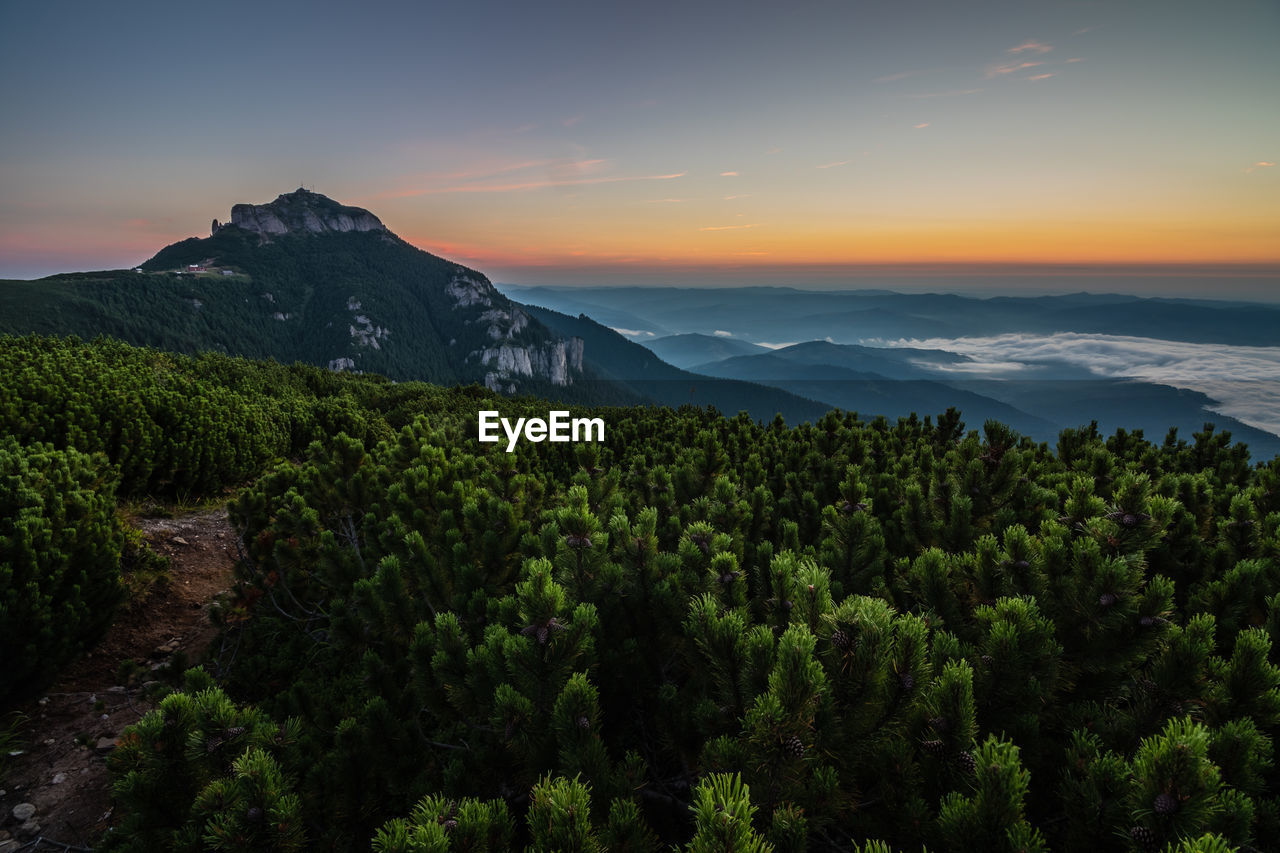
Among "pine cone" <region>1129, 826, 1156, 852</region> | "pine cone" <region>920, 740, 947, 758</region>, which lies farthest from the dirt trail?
"pine cone" <region>1129, 826, 1156, 852</region>

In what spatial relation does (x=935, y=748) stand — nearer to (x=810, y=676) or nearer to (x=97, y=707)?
(x=810, y=676)

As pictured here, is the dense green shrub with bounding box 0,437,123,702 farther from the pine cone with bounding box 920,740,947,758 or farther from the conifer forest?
the pine cone with bounding box 920,740,947,758

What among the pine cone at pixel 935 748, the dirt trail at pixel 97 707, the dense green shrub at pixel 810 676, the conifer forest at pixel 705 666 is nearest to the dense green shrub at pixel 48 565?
the conifer forest at pixel 705 666

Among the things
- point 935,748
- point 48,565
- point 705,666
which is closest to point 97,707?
point 48,565

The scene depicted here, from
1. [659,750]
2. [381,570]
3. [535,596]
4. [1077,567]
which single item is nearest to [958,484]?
[1077,567]

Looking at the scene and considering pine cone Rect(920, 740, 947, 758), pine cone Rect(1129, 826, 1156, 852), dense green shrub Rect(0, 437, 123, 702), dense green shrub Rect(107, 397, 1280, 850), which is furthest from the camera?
dense green shrub Rect(0, 437, 123, 702)

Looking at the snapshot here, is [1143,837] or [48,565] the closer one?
[1143,837]

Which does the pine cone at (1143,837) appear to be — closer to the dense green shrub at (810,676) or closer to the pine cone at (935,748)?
the dense green shrub at (810,676)

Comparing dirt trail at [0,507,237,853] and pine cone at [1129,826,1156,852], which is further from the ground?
pine cone at [1129,826,1156,852]
